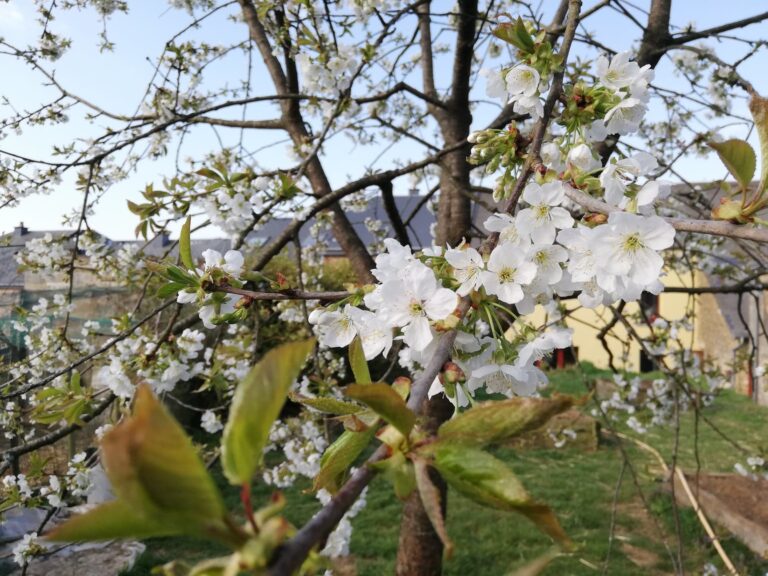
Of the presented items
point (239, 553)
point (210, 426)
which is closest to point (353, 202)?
point (210, 426)

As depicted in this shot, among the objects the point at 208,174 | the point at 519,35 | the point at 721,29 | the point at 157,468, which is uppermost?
the point at 721,29

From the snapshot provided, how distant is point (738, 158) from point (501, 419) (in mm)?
367

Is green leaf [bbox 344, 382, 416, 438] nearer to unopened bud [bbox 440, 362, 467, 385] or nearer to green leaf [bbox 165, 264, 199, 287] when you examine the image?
unopened bud [bbox 440, 362, 467, 385]

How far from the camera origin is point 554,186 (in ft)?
2.41

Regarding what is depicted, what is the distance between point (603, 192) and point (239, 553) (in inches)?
26.6

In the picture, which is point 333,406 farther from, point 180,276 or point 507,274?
point 180,276

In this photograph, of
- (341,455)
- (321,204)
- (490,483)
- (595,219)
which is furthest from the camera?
(321,204)

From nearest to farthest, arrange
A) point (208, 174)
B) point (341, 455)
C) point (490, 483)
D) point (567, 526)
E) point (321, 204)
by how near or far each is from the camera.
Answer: point (490, 483)
point (341, 455)
point (208, 174)
point (321, 204)
point (567, 526)

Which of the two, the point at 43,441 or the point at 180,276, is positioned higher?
the point at 180,276

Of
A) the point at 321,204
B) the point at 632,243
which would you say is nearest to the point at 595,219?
the point at 632,243

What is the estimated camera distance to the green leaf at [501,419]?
0.39m

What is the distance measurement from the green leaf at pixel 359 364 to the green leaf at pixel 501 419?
0.16m

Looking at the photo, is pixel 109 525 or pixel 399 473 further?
pixel 399 473

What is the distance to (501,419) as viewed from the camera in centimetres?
40
